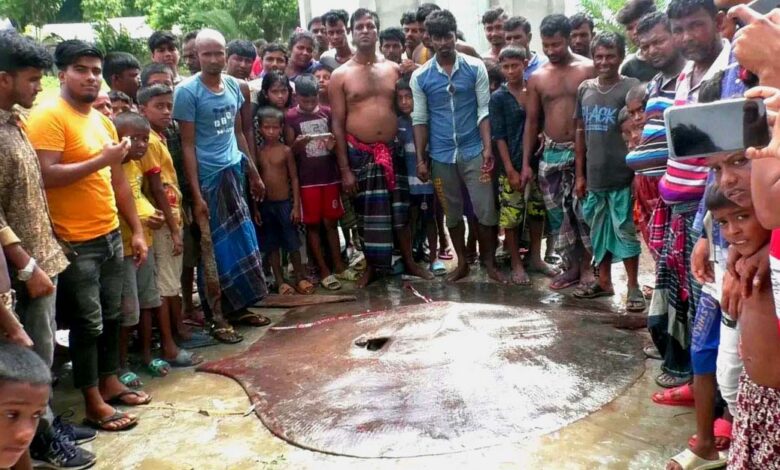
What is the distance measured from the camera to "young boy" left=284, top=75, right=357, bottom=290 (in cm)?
575

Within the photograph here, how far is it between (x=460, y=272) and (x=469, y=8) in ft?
26.2

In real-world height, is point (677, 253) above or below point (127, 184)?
below

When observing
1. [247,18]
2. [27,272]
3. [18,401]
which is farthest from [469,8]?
[18,401]

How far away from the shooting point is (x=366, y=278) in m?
5.91

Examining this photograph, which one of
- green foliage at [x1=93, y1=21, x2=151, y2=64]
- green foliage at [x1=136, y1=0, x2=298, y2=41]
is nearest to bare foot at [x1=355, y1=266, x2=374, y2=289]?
green foliage at [x1=93, y1=21, x2=151, y2=64]

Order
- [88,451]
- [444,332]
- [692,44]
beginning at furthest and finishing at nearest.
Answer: [444,332], [88,451], [692,44]

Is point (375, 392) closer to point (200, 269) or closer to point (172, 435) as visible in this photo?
point (172, 435)

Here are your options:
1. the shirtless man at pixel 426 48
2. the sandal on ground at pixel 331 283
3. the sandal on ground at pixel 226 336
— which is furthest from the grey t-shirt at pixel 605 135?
the sandal on ground at pixel 226 336

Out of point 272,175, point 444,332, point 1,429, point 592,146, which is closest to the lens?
point 1,429

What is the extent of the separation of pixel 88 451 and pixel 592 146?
3647 millimetres

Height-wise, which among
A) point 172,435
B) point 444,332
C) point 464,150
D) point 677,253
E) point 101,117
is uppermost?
point 101,117

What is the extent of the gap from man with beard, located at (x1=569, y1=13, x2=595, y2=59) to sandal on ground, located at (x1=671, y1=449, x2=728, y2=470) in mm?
3770

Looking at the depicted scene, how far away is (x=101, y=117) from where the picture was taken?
3.67 metres

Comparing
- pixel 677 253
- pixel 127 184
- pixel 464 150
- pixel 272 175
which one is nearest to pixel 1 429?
pixel 127 184
